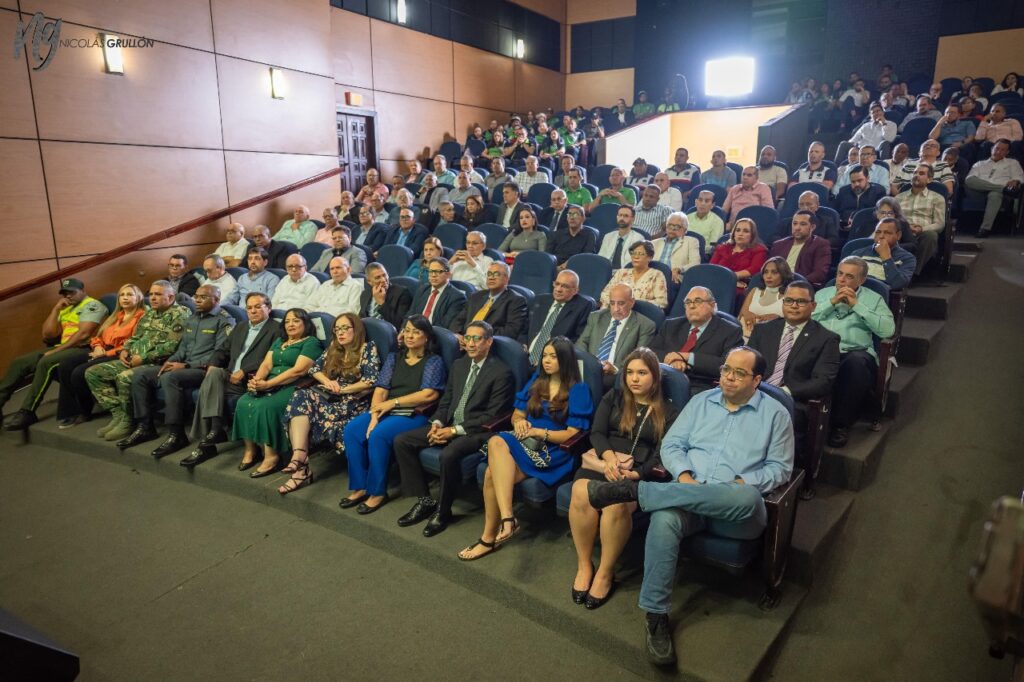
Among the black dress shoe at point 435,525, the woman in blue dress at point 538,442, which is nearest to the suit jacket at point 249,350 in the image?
the black dress shoe at point 435,525

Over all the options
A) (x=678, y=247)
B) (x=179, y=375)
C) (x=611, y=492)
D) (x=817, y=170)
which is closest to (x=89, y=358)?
(x=179, y=375)

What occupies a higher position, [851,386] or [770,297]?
[770,297]

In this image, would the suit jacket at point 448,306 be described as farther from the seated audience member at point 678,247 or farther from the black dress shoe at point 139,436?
the black dress shoe at point 139,436

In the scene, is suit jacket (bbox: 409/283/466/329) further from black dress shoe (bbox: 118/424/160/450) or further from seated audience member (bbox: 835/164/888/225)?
seated audience member (bbox: 835/164/888/225)

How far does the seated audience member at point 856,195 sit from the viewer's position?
4703 mm

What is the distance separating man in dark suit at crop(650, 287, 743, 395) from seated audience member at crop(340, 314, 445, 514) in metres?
1.09

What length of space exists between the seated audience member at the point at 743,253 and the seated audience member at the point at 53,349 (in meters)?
4.19

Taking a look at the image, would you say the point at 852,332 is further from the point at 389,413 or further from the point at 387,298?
the point at 387,298

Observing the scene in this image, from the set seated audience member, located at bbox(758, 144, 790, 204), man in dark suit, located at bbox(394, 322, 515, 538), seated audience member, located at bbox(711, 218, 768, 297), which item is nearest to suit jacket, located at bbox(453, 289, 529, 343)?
man in dark suit, located at bbox(394, 322, 515, 538)

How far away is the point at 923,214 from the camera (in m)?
4.25

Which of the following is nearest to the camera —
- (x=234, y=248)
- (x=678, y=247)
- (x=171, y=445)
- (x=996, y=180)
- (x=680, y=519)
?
(x=680, y=519)

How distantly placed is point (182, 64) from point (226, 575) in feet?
16.0

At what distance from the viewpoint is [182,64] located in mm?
5551

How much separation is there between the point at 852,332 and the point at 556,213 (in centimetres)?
307
